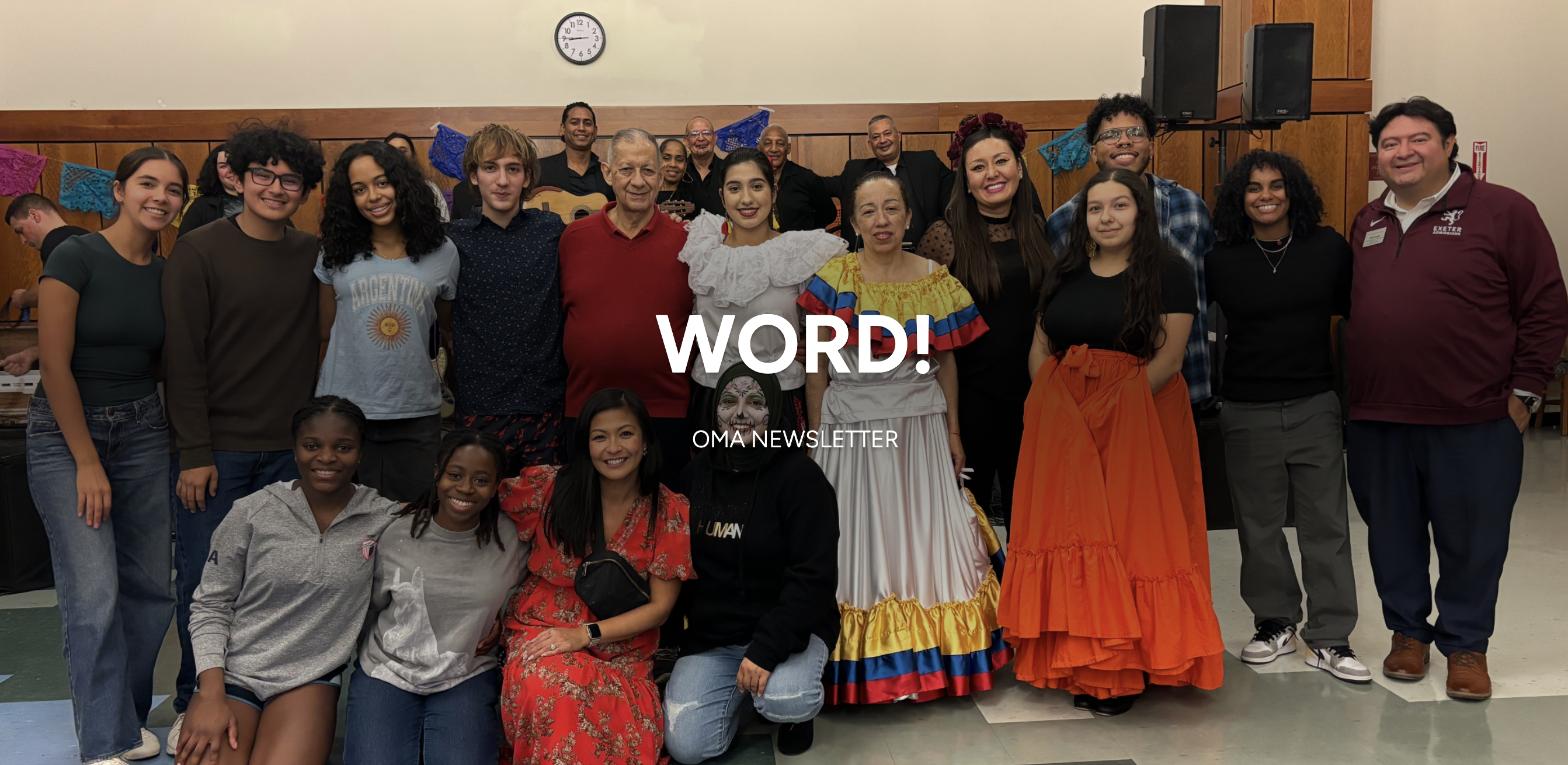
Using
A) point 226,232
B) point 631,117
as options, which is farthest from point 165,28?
point 226,232

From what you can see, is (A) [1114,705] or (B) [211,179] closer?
(A) [1114,705]

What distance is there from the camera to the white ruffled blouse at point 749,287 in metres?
3.00

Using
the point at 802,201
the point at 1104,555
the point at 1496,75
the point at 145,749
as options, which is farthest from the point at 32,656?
the point at 1496,75

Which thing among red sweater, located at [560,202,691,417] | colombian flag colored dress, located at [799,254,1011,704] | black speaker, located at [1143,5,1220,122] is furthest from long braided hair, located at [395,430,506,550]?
black speaker, located at [1143,5,1220,122]

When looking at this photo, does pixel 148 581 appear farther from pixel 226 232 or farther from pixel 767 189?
pixel 767 189

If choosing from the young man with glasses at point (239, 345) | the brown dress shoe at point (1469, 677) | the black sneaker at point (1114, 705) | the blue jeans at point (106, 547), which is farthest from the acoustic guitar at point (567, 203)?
the brown dress shoe at point (1469, 677)

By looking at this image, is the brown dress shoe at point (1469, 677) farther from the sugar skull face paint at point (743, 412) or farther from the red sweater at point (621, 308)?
the red sweater at point (621, 308)

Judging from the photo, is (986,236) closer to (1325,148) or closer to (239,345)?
(239,345)

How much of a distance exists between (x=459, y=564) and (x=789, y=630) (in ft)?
2.81

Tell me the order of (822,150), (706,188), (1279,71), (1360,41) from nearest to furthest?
1. (706,188)
2. (1279,71)
3. (1360,41)
4. (822,150)

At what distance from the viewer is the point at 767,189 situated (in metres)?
3.07

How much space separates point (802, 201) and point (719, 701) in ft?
12.6

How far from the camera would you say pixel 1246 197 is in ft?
10.8

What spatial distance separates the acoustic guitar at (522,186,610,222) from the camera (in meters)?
5.35
